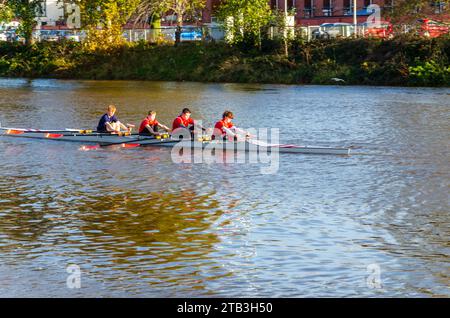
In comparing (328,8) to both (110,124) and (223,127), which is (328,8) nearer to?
(110,124)

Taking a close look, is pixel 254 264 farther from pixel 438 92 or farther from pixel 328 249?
pixel 438 92

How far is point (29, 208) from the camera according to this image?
22172mm

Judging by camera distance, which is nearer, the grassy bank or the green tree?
the grassy bank

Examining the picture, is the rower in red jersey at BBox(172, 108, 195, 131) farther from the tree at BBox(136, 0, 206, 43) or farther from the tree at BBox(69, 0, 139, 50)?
the tree at BBox(136, 0, 206, 43)

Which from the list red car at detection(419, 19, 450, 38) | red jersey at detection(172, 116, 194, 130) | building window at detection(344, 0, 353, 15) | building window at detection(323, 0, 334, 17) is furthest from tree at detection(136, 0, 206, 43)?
red jersey at detection(172, 116, 194, 130)

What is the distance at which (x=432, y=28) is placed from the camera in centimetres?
7094

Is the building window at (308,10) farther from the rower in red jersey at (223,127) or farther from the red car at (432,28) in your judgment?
the rower in red jersey at (223,127)

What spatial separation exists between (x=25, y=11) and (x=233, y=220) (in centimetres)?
7229

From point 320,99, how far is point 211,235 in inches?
1467

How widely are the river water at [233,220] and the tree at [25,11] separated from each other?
2146 inches

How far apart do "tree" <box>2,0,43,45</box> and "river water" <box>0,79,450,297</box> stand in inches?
2146

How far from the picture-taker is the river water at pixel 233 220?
15750mm

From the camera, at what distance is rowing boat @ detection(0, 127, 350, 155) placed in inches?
1232

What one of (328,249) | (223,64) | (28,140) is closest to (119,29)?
(223,64)
